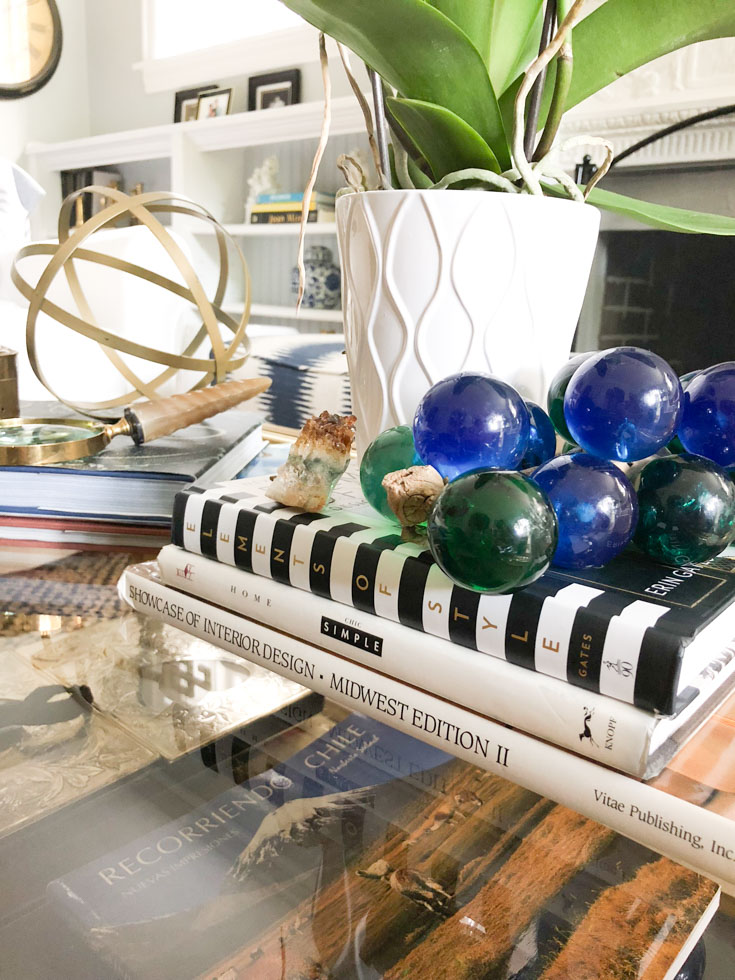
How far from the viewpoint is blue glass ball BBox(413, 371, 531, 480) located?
0.33 metres

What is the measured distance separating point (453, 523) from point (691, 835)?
124mm

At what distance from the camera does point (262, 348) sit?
1651mm

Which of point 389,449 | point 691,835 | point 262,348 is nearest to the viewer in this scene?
point 691,835

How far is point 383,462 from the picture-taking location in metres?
0.37

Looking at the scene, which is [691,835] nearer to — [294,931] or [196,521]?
[294,931]

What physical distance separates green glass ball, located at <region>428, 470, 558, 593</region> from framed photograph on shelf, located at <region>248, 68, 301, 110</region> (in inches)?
119

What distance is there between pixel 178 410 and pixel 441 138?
333mm

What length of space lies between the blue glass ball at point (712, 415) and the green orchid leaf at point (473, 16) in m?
0.24

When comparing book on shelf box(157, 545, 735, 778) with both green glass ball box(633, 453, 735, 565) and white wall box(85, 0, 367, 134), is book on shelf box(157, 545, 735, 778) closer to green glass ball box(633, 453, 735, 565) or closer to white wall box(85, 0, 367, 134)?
green glass ball box(633, 453, 735, 565)

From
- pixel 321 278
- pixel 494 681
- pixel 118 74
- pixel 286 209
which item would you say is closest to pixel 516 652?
pixel 494 681

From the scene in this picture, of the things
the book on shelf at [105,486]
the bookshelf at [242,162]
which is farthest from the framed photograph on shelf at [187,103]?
the book on shelf at [105,486]

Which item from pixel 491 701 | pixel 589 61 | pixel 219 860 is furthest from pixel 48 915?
pixel 589 61

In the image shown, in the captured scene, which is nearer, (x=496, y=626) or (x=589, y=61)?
(x=496, y=626)

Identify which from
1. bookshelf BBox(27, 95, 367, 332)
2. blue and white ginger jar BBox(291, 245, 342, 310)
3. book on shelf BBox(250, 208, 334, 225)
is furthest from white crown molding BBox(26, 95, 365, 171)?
blue and white ginger jar BBox(291, 245, 342, 310)
